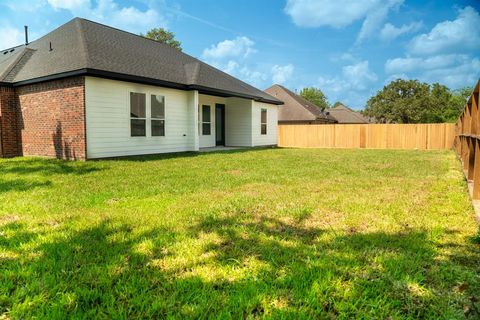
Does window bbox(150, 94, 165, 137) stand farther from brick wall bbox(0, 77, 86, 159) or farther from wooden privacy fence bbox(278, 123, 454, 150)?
wooden privacy fence bbox(278, 123, 454, 150)

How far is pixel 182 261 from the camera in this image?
2.51 meters

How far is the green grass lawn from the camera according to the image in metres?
1.94

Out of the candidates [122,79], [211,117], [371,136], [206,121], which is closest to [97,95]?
[122,79]

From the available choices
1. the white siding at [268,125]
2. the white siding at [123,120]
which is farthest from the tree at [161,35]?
the white siding at [123,120]

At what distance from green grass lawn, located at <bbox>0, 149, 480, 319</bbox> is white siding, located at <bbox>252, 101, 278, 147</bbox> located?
1206 cm

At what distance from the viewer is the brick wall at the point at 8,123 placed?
11086 millimetres

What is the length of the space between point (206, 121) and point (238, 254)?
13654 millimetres

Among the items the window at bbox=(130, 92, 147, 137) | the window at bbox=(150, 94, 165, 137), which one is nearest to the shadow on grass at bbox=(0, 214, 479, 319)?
the window at bbox=(130, 92, 147, 137)

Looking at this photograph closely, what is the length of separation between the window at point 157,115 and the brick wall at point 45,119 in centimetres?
264

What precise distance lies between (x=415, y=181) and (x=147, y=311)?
610cm

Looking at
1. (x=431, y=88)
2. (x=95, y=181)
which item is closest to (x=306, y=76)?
(x=431, y=88)

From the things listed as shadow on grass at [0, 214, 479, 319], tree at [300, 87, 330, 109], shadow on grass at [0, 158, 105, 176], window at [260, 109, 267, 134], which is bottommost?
shadow on grass at [0, 214, 479, 319]

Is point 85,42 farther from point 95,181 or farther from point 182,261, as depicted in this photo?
point 182,261

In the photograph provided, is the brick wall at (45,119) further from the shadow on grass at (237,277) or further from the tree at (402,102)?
the tree at (402,102)
